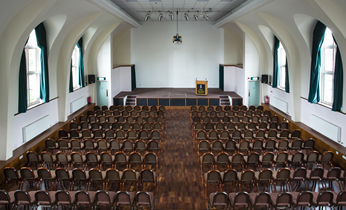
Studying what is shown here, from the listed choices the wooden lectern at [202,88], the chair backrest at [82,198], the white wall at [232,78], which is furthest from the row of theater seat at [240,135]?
the white wall at [232,78]

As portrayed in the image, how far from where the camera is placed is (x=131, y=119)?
1329 centimetres

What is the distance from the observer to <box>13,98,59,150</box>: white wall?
32.5ft


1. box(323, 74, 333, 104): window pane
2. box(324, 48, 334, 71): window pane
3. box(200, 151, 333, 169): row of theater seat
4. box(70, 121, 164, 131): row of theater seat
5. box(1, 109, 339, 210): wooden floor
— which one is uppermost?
box(324, 48, 334, 71): window pane

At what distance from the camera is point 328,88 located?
450 inches

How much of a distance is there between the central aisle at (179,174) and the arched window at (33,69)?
532 centimetres

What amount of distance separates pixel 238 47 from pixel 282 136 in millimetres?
12836

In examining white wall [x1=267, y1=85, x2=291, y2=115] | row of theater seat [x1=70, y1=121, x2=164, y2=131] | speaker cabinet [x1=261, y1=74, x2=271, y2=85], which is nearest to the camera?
row of theater seat [x1=70, y1=121, x2=164, y2=131]

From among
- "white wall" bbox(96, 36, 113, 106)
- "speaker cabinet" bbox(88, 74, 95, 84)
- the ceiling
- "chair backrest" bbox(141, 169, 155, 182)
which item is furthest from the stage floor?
"chair backrest" bbox(141, 169, 155, 182)

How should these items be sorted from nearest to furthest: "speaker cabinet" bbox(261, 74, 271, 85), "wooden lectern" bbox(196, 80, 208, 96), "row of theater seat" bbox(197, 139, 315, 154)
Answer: "row of theater seat" bbox(197, 139, 315, 154) < "speaker cabinet" bbox(261, 74, 271, 85) < "wooden lectern" bbox(196, 80, 208, 96)

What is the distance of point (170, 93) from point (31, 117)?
36.8 ft

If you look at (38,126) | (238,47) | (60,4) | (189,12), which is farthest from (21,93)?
(238,47)

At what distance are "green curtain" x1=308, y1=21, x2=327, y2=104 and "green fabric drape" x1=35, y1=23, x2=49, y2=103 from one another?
10168mm

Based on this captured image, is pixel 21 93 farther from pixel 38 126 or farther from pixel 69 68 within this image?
pixel 69 68

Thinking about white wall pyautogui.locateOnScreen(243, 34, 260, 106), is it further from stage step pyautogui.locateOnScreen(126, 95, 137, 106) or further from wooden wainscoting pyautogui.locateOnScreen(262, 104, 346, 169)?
→ stage step pyautogui.locateOnScreen(126, 95, 137, 106)
